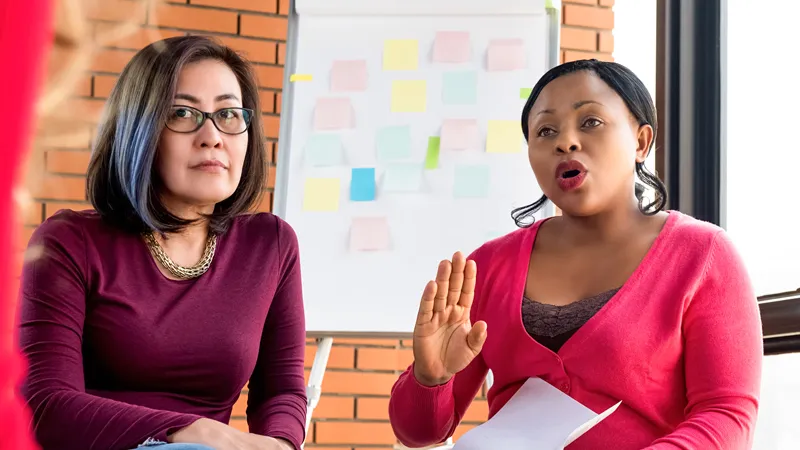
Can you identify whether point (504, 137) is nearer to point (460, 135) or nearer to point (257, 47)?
point (460, 135)

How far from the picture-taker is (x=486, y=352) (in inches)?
48.9

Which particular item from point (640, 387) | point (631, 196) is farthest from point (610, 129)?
point (640, 387)

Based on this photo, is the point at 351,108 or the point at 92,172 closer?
the point at 92,172

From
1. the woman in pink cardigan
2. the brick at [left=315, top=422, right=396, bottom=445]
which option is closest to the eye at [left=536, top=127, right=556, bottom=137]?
the woman in pink cardigan

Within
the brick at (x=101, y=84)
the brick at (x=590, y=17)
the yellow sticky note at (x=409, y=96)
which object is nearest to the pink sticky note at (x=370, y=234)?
the yellow sticky note at (x=409, y=96)

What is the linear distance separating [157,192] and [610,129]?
2.41 ft

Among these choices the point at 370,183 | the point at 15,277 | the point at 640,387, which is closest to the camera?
the point at 15,277

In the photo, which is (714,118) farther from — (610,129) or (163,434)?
(163,434)

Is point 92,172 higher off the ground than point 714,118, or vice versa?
point 714,118

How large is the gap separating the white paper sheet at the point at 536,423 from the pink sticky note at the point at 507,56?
1.15m

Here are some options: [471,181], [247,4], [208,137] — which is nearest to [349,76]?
[471,181]

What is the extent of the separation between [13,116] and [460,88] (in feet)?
6.40

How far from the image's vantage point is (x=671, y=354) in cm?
108

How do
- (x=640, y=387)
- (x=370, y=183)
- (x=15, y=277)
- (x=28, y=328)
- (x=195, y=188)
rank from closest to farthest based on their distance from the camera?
(x=15, y=277) < (x=640, y=387) < (x=28, y=328) < (x=195, y=188) < (x=370, y=183)
